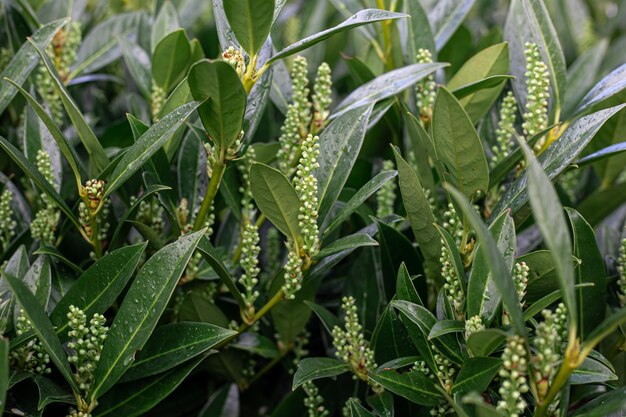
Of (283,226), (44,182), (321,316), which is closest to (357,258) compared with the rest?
(321,316)

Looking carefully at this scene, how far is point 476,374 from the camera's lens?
115 cm

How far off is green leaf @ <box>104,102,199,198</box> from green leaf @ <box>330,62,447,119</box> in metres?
0.39

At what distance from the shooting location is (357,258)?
5.18ft

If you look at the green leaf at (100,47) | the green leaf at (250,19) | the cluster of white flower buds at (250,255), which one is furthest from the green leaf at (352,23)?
the green leaf at (100,47)

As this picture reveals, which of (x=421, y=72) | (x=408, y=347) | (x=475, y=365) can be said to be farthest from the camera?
(x=421, y=72)

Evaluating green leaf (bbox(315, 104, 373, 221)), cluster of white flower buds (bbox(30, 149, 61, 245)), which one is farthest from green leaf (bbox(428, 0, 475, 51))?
cluster of white flower buds (bbox(30, 149, 61, 245))

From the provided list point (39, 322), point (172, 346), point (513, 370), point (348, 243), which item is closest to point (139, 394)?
point (172, 346)

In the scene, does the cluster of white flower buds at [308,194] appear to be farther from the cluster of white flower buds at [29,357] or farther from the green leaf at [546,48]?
the green leaf at [546,48]

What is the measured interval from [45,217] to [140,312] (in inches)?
15.5

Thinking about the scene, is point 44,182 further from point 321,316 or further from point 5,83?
point 321,316

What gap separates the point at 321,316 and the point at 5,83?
0.87 metres

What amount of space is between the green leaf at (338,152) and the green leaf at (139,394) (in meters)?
0.39

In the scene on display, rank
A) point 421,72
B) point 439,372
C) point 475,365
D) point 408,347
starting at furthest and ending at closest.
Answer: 1. point 421,72
2. point 408,347
3. point 439,372
4. point 475,365

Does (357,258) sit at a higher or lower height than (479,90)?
lower
